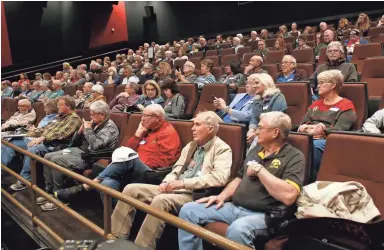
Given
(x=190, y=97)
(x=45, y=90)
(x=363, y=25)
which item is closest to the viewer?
(x=190, y=97)

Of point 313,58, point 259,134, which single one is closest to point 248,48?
point 313,58

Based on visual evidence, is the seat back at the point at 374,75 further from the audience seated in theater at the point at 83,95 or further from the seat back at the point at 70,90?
the seat back at the point at 70,90

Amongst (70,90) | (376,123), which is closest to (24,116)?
(70,90)

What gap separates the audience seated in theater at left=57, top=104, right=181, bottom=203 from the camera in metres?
1.57

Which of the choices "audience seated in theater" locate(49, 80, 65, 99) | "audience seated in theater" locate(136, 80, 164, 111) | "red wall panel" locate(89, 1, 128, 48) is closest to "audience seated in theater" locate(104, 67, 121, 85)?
"audience seated in theater" locate(49, 80, 65, 99)

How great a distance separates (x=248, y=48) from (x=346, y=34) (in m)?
1.01

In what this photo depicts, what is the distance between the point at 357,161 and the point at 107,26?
25.0 ft

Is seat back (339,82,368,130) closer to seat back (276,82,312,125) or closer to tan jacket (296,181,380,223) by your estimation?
seat back (276,82,312,125)

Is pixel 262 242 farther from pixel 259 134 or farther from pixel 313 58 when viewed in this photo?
pixel 313 58

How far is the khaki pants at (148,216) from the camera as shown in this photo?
1.28m

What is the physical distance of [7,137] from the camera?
2.57 metres

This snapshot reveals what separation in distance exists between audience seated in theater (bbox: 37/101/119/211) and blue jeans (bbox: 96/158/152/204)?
1.38 ft

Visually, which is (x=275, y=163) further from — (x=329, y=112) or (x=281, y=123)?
(x=329, y=112)

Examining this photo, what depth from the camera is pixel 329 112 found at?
1568mm
